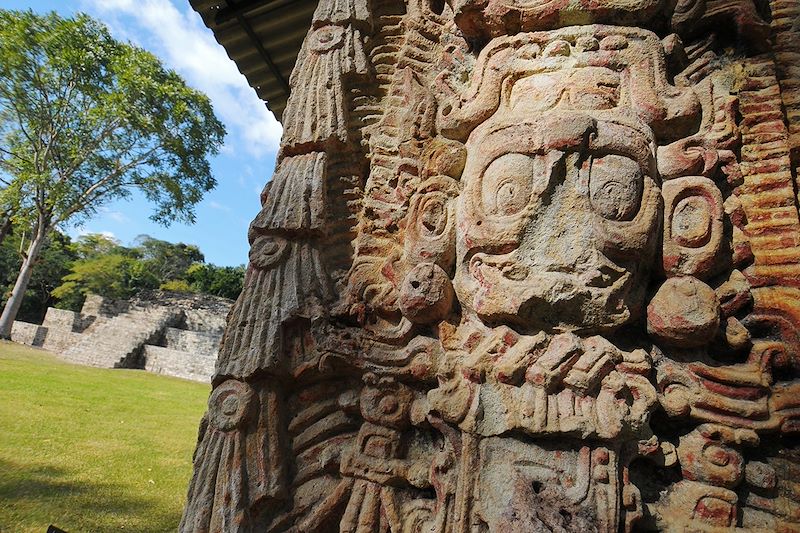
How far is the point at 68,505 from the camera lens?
413cm

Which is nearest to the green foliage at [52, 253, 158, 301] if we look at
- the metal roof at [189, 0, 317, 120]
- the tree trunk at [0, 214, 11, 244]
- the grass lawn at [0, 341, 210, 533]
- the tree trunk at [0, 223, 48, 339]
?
the tree trunk at [0, 214, 11, 244]

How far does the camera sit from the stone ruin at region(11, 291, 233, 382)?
15312 millimetres

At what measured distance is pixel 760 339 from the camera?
5.41 ft

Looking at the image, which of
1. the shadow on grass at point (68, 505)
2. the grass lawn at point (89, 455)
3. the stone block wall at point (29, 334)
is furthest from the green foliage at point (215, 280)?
the shadow on grass at point (68, 505)

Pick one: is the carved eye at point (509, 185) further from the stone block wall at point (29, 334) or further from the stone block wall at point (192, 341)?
the stone block wall at point (29, 334)

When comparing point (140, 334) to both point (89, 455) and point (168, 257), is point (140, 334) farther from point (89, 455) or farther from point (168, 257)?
point (168, 257)

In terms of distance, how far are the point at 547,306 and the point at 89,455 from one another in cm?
579

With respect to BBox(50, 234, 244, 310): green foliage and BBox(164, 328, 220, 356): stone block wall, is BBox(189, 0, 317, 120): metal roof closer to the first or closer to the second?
BBox(164, 328, 220, 356): stone block wall

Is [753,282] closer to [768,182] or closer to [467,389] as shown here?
[768,182]

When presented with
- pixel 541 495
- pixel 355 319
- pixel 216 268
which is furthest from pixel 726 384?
pixel 216 268

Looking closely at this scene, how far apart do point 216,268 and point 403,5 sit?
2981cm

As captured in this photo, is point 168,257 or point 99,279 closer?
point 99,279

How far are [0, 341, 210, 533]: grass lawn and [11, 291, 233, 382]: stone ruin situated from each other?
5104 mm

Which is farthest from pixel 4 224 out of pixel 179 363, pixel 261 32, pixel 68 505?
pixel 261 32
